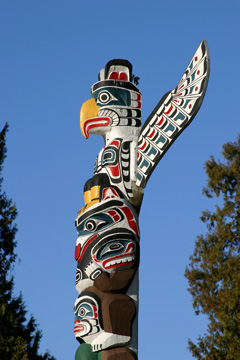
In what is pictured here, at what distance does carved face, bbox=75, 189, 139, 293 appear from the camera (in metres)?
7.26

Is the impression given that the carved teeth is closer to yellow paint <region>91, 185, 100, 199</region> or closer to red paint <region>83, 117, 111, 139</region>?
yellow paint <region>91, 185, 100, 199</region>

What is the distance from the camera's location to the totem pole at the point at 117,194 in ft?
22.8

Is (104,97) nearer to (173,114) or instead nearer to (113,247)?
(173,114)

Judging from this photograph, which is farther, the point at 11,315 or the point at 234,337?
the point at 11,315

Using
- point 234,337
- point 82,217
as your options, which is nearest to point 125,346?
point 82,217

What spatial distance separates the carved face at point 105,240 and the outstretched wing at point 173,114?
535mm

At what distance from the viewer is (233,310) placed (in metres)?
11.3

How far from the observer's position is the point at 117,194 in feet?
25.6

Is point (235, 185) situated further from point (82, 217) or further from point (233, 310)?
point (82, 217)

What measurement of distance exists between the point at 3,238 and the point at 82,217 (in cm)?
588

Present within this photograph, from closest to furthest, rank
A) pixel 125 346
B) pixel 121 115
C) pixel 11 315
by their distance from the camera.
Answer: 1. pixel 125 346
2. pixel 121 115
3. pixel 11 315

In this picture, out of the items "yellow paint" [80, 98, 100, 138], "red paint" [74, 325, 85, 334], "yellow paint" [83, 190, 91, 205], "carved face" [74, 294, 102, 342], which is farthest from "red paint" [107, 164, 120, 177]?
"red paint" [74, 325, 85, 334]

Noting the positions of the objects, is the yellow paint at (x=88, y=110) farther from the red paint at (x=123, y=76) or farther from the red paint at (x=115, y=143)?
the red paint at (x=115, y=143)

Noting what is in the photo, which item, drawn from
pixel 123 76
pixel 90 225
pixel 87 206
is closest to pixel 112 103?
pixel 123 76
